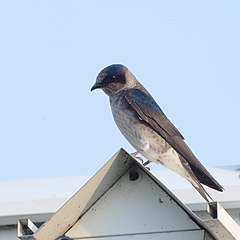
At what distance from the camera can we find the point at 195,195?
352 cm

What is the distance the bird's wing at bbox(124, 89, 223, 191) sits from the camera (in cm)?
423

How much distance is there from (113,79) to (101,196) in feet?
6.84

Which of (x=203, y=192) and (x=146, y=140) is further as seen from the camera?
(x=146, y=140)

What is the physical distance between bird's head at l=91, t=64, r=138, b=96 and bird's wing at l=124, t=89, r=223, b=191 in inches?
4.6

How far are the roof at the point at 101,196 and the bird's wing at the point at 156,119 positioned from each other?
1386 mm

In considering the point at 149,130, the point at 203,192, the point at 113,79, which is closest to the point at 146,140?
the point at 149,130

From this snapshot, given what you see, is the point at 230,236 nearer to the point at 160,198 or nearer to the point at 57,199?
the point at 160,198

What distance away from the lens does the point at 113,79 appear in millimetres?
4723

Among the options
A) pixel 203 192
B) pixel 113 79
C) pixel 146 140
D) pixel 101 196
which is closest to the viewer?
pixel 101 196

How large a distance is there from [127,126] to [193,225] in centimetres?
180

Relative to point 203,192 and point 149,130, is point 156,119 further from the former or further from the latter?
point 203,192

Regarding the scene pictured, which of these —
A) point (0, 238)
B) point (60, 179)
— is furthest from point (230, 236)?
point (60, 179)

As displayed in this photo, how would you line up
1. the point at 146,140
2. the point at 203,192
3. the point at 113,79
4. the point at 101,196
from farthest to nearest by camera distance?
1. the point at 113,79
2. the point at 146,140
3. the point at 203,192
4. the point at 101,196

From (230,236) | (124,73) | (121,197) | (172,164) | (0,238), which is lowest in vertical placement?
(230,236)
